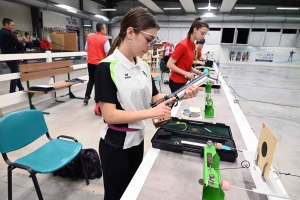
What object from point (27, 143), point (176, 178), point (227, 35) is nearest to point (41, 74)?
point (27, 143)

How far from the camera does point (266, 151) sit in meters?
0.75

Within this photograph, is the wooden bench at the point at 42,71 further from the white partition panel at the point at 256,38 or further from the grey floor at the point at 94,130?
the white partition panel at the point at 256,38

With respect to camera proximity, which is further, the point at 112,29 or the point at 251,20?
the point at 112,29

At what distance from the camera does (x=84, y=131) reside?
2650mm

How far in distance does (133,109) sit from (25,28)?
9.11 metres

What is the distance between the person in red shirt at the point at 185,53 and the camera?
187 centimetres

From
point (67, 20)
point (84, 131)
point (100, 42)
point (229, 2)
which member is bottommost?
point (84, 131)

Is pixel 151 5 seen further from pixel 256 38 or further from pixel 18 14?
pixel 256 38

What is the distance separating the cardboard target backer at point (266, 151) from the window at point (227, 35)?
12.4m

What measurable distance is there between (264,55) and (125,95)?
43.9ft

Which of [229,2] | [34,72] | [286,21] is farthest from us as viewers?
[286,21]

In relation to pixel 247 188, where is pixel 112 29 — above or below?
above

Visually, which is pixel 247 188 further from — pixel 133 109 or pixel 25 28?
pixel 25 28

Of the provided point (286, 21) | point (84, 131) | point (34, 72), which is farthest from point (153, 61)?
point (286, 21)
